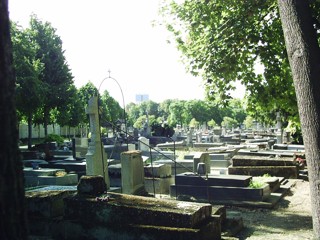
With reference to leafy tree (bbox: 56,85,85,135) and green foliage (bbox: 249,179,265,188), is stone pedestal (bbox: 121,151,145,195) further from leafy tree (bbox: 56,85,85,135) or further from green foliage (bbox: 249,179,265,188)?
leafy tree (bbox: 56,85,85,135)

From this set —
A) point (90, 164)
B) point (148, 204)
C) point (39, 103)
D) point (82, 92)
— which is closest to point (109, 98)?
point (82, 92)

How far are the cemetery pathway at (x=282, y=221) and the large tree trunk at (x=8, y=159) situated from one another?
585 cm

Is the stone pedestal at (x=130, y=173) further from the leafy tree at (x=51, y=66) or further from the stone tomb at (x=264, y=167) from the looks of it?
the leafy tree at (x=51, y=66)

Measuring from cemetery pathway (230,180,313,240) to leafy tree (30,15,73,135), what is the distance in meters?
32.4

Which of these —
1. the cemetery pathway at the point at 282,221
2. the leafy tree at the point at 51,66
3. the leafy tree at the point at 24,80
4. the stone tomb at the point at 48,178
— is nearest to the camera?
the cemetery pathway at the point at 282,221

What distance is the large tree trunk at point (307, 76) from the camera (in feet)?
13.7

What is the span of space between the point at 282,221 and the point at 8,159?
25.7 ft

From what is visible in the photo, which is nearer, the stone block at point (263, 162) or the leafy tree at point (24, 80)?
the stone block at point (263, 162)

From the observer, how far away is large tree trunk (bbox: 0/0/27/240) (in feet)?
5.69

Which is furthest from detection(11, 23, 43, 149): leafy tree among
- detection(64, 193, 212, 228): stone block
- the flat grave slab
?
detection(64, 193, 212, 228): stone block

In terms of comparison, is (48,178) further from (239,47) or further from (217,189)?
(239,47)

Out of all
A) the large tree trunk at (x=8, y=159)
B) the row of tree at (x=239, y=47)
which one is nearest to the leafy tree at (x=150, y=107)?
the row of tree at (x=239, y=47)

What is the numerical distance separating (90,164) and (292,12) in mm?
7417

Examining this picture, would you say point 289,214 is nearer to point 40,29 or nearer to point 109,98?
point 40,29
